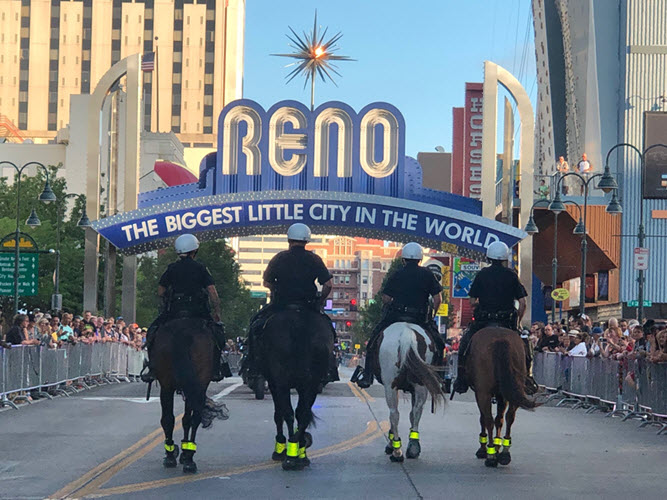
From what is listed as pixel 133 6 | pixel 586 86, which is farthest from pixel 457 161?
pixel 133 6

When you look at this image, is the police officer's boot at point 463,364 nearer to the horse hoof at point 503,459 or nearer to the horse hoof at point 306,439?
the horse hoof at point 503,459

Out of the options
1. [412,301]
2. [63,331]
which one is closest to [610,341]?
[63,331]

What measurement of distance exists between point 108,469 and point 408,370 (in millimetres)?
3202

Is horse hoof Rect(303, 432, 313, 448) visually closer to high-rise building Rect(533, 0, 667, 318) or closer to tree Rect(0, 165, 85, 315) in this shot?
high-rise building Rect(533, 0, 667, 318)

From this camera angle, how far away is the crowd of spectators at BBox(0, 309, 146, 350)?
25344 mm

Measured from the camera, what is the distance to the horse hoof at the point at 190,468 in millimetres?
11602

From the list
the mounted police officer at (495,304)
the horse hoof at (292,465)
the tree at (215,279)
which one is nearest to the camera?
the horse hoof at (292,465)

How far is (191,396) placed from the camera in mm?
12273

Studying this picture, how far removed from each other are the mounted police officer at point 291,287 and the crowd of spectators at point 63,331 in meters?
10.4

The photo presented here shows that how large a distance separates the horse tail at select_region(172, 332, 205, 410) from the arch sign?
25.6 metres

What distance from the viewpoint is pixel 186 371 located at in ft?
40.3

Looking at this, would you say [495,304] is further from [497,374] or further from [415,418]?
[415,418]

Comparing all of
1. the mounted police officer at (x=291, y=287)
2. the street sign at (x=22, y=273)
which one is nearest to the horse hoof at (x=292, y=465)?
the mounted police officer at (x=291, y=287)

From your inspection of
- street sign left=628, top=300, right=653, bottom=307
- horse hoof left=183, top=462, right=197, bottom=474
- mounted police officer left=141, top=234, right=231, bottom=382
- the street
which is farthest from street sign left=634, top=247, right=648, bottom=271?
horse hoof left=183, top=462, right=197, bottom=474
